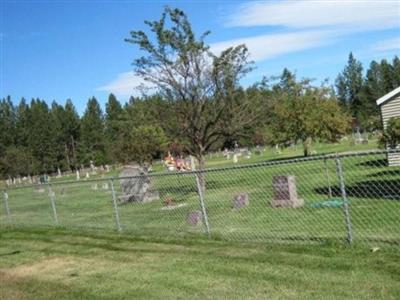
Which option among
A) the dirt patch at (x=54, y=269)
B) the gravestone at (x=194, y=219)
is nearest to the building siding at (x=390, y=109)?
the gravestone at (x=194, y=219)

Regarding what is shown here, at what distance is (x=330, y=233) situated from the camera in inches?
393

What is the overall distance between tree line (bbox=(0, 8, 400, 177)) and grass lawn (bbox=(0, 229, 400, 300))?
14.0 meters

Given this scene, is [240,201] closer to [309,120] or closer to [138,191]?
[138,191]

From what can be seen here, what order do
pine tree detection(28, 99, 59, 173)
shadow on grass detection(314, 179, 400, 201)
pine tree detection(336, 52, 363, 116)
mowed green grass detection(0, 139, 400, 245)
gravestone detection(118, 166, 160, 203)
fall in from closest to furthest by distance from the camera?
1. mowed green grass detection(0, 139, 400, 245)
2. shadow on grass detection(314, 179, 400, 201)
3. gravestone detection(118, 166, 160, 203)
4. pine tree detection(28, 99, 59, 173)
5. pine tree detection(336, 52, 363, 116)

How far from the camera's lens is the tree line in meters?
24.1

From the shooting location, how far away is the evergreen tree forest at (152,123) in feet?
83.4

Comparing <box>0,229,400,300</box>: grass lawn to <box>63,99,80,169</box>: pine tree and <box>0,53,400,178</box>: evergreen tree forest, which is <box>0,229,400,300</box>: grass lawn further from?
<box>63,99,80,169</box>: pine tree

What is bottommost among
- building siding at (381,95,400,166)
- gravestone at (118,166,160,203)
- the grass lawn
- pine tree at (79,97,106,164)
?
the grass lawn

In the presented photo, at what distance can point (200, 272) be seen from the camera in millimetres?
7551

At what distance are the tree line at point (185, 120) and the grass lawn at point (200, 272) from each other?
45.9 ft

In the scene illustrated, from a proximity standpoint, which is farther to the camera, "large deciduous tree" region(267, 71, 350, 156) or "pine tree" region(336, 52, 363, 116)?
"pine tree" region(336, 52, 363, 116)

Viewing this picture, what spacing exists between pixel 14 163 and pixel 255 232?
79.6m

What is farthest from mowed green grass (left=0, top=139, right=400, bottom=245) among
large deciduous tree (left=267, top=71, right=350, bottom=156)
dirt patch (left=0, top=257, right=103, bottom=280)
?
large deciduous tree (left=267, top=71, right=350, bottom=156)

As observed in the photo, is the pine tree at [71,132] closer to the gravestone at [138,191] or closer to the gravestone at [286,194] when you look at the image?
the gravestone at [138,191]
